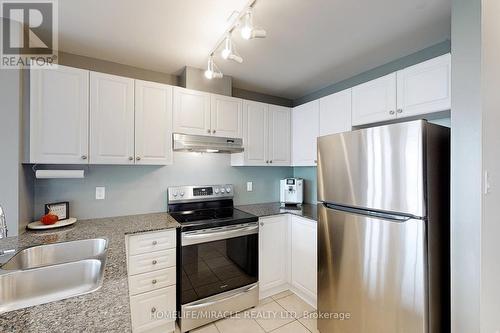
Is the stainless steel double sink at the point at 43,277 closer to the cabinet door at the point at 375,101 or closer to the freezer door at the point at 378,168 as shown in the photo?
the freezer door at the point at 378,168

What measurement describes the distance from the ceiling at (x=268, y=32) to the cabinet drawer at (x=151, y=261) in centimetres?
178

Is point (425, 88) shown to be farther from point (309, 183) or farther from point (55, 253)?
point (55, 253)

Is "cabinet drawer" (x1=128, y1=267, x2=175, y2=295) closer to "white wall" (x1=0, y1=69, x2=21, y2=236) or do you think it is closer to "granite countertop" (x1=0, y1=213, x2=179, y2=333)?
"granite countertop" (x1=0, y1=213, x2=179, y2=333)

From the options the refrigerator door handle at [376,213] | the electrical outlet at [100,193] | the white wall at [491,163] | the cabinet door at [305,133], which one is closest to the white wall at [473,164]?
the white wall at [491,163]

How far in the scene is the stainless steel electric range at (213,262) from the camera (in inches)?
75.3

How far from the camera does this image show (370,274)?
150cm

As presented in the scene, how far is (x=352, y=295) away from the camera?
5.30ft

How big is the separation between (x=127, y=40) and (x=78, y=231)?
1.60 m

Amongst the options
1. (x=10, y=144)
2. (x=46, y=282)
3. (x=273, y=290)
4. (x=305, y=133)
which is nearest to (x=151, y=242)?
(x=46, y=282)

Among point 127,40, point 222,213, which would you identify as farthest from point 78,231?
point 127,40

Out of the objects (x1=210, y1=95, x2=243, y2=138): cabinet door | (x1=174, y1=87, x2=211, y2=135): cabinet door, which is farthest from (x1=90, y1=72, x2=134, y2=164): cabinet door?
(x1=210, y1=95, x2=243, y2=138): cabinet door

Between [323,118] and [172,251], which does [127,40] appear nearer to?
[172,251]

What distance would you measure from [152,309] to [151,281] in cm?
23

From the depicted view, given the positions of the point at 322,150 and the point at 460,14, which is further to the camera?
the point at 322,150
